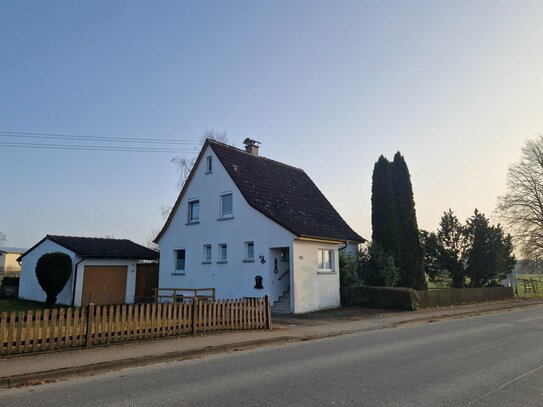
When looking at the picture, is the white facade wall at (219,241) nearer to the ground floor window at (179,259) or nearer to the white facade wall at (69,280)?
the ground floor window at (179,259)

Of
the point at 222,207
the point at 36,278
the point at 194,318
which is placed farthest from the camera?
the point at 36,278

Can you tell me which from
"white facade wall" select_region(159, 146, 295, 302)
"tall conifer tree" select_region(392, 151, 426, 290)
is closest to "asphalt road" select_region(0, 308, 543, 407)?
"white facade wall" select_region(159, 146, 295, 302)

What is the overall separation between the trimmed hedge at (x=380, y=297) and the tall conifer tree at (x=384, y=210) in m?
5.17

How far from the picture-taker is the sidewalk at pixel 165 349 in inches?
316

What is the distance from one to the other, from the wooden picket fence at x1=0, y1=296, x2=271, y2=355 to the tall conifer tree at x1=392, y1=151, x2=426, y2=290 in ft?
50.2

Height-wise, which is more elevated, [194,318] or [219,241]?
[219,241]

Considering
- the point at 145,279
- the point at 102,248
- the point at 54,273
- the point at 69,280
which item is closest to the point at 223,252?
the point at 145,279

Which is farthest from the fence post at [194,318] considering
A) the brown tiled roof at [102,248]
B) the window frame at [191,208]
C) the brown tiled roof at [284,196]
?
the brown tiled roof at [102,248]

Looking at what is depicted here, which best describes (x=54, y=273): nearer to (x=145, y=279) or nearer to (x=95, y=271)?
(x=95, y=271)

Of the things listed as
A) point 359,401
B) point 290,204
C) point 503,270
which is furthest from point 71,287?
point 503,270

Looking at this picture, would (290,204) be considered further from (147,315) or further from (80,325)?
(80,325)

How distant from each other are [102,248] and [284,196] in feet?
40.6

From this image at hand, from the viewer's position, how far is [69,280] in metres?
25.5

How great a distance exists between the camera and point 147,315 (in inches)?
457
